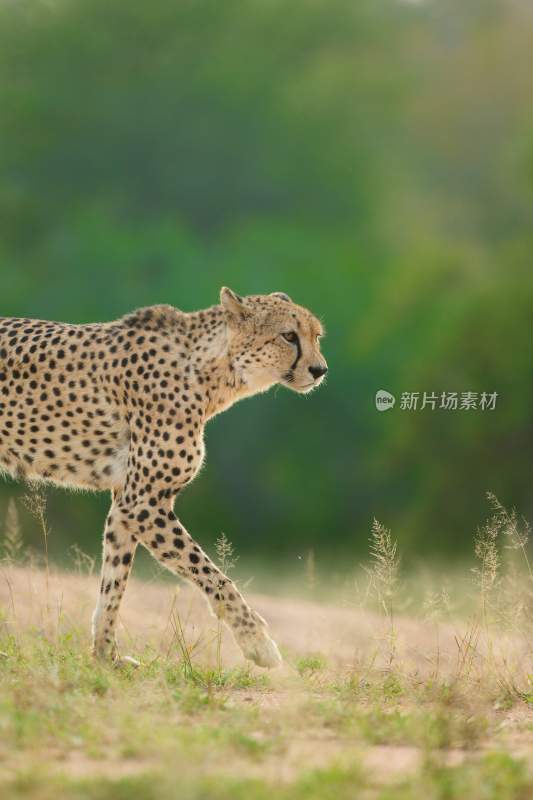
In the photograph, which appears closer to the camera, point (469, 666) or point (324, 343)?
point (469, 666)

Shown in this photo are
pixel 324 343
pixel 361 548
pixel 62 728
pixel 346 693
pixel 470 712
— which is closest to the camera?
pixel 62 728

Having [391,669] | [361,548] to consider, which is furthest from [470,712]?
[361,548]

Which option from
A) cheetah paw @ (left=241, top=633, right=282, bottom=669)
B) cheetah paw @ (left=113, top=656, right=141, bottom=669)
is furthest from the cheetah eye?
cheetah paw @ (left=113, top=656, right=141, bottom=669)

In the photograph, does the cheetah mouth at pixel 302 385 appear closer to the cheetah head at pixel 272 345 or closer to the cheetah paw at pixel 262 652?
the cheetah head at pixel 272 345

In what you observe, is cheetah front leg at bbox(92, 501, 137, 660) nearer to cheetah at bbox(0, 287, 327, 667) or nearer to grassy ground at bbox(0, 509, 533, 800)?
cheetah at bbox(0, 287, 327, 667)

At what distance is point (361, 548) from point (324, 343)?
2706 mm

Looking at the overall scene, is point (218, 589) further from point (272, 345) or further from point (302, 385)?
point (272, 345)

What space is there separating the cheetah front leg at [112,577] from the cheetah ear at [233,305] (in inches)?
33.2

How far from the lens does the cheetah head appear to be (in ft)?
15.3

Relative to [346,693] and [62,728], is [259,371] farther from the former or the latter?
[62,728]

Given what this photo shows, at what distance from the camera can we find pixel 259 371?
4.69 m

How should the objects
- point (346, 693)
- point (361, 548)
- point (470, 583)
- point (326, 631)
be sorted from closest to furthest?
point (346, 693), point (470, 583), point (326, 631), point (361, 548)

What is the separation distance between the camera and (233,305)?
15.3 feet

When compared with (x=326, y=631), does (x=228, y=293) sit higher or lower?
higher
